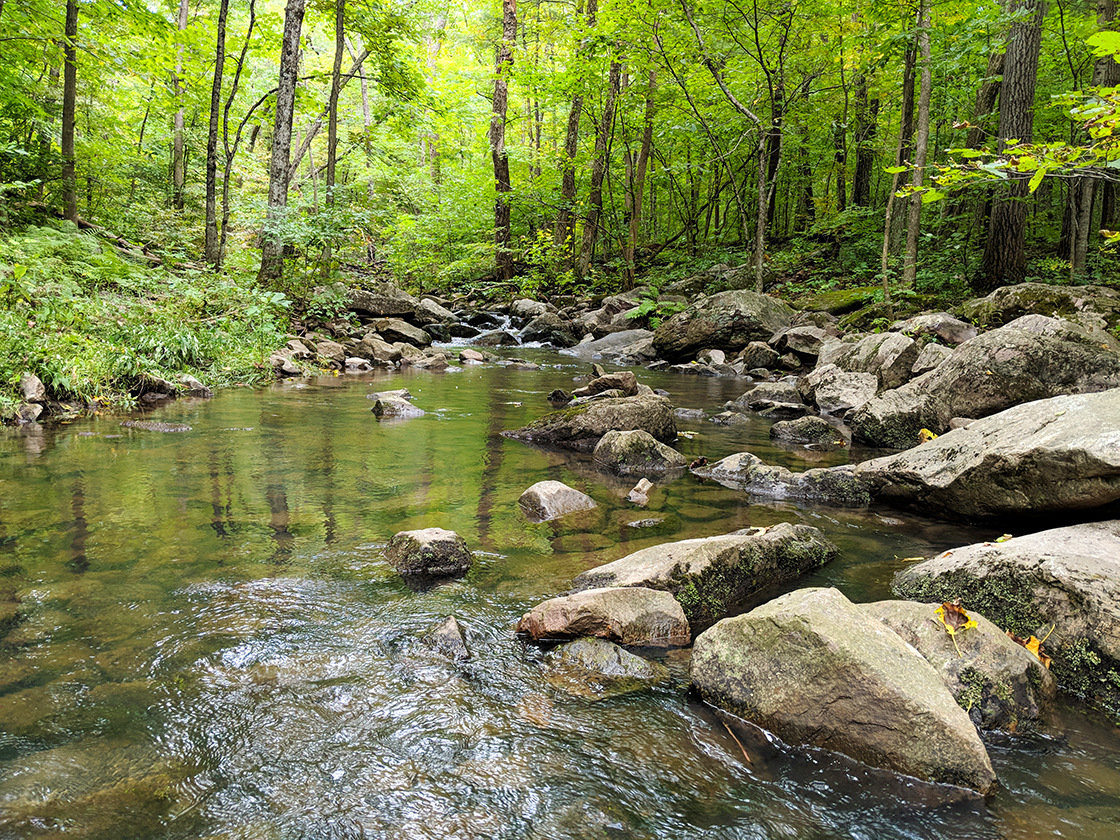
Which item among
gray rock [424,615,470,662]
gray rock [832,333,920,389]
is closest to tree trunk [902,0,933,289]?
gray rock [832,333,920,389]

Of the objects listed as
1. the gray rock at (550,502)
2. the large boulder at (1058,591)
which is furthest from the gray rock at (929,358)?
the gray rock at (550,502)

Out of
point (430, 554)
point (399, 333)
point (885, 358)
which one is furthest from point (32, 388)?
point (885, 358)

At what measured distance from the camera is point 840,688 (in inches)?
91.1

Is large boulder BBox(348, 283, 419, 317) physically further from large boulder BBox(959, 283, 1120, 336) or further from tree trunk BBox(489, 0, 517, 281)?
large boulder BBox(959, 283, 1120, 336)

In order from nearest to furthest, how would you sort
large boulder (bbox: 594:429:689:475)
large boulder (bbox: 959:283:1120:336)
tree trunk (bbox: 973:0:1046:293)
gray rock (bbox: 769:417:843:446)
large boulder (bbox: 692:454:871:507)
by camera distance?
1. large boulder (bbox: 692:454:871:507)
2. large boulder (bbox: 594:429:689:475)
3. gray rock (bbox: 769:417:843:446)
4. large boulder (bbox: 959:283:1120:336)
5. tree trunk (bbox: 973:0:1046:293)

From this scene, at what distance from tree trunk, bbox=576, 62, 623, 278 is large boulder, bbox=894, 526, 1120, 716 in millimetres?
17241

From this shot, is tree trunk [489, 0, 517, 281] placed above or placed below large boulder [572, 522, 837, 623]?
above

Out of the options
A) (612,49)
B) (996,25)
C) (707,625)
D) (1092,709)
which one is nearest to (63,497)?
(707,625)

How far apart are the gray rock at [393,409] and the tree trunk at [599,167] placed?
12.6 m

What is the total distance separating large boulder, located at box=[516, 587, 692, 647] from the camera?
2.98 meters

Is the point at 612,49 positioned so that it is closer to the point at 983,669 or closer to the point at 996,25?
the point at 996,25

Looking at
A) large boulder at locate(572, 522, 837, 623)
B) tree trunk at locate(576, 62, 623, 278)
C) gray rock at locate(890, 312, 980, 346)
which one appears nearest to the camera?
large boulder at locate(572, 522, 837, 623)

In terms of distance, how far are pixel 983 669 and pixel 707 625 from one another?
1208mm

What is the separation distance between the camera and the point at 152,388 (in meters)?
8.71
